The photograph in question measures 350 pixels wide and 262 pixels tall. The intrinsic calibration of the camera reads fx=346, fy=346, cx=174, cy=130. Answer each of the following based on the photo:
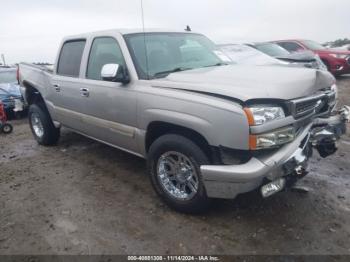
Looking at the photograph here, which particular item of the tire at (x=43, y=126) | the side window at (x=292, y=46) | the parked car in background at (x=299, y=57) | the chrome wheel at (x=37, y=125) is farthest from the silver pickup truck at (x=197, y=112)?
the side window at (x=292, y=46)

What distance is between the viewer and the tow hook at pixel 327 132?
10.8ft

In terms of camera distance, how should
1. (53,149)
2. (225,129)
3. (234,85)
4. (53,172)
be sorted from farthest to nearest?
(53,149)
(53,172)
(234,85)
(225,129)

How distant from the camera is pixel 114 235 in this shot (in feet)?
10.3

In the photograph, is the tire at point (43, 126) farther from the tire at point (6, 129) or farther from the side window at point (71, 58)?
the tire at point (6, 129)

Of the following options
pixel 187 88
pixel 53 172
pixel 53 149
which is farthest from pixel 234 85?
pixel 53 149

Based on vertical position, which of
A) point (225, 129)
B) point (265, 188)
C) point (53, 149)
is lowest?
point (53, 149)

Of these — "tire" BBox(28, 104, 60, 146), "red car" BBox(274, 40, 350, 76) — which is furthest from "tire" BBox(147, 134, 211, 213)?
"red car" BBox(274, 40, 350, 76)

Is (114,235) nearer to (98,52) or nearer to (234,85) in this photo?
(234,85)

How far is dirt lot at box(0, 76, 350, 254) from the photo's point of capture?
9.68 ft

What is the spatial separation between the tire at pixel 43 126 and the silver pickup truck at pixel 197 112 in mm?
1161

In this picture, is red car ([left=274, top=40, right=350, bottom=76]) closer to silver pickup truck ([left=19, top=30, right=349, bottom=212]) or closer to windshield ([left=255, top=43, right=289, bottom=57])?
windshield ([left=255, top=43, right=289, bottom=57])

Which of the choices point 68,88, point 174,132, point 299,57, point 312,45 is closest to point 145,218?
point 174,132

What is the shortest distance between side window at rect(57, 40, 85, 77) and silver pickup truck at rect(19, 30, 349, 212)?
0.03 meters

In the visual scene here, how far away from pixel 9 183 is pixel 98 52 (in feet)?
6.76
